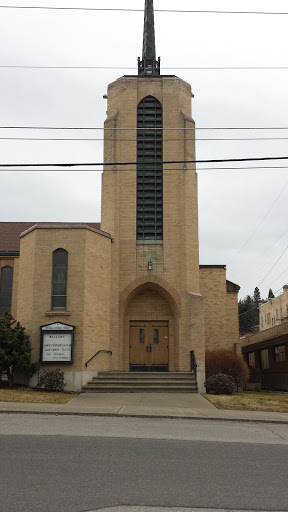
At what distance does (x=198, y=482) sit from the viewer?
6891mm

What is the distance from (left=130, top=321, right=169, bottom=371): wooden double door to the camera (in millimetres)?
25391

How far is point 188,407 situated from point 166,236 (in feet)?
35.8

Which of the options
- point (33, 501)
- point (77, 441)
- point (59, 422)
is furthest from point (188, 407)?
point (33, 501)

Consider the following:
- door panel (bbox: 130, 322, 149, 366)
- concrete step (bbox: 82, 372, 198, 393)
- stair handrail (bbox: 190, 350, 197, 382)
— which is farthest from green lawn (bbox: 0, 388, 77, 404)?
door panel (bbox: 130, 322, 149, 366)

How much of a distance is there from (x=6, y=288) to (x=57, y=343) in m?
6.86

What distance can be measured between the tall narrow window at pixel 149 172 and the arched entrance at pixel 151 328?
282cm

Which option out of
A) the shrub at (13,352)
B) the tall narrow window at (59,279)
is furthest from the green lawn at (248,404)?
the tall narrow window at (59,279)

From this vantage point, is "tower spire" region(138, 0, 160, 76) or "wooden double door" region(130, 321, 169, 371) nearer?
"wooden double door" region(130, 321, 169, 371)

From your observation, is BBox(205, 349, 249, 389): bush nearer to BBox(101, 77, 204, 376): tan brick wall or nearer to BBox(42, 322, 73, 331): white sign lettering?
BBox(101, 77, 204, 376): tan brick wall

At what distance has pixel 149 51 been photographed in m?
30.8

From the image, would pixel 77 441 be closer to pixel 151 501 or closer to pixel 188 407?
pixel 151 501

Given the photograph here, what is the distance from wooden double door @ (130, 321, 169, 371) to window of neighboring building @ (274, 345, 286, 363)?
1149 cm

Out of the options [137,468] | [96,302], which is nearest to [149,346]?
[96,302]

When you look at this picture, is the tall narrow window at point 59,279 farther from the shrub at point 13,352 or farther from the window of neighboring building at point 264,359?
the window of neighboring building at point 264,359
